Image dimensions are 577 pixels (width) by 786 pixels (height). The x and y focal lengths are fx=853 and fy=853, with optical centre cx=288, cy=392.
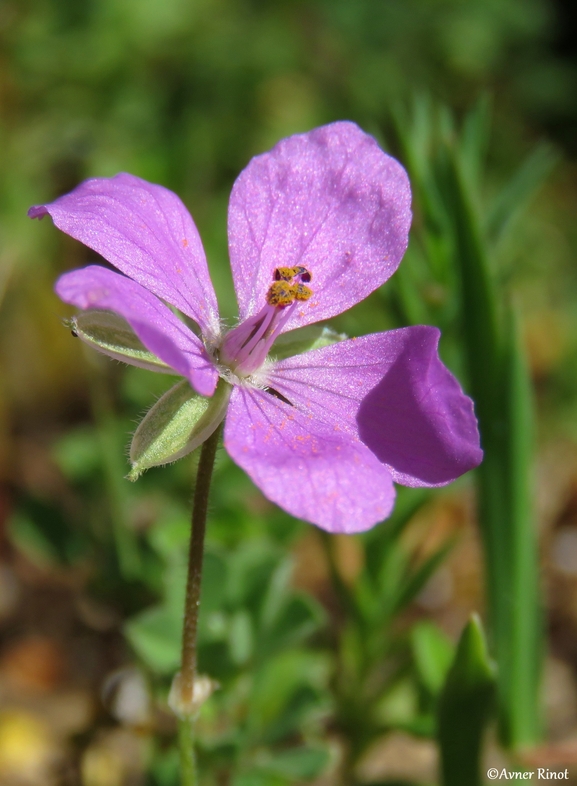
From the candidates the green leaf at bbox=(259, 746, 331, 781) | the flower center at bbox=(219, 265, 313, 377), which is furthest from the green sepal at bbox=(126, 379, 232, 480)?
A: the green leaf at bbox=(259, 746, 331, 781)

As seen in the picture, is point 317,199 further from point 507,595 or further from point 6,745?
point 6,745

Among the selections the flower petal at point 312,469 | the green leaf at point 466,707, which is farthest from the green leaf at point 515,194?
the green leaf at point 466,707

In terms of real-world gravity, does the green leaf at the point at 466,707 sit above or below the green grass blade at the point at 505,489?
below

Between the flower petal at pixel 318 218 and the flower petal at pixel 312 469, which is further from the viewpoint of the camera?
the flower petal at pixel 318 218

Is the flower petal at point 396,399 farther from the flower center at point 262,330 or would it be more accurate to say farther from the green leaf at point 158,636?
the green leaf at point 158,636

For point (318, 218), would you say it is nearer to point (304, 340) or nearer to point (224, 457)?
point (304, 340)

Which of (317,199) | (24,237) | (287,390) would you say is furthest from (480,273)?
(24,237)

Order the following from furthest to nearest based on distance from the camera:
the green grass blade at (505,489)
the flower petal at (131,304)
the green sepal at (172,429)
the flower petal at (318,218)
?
the green grass blade at (505,489), the flower petal at (318,218), the green sepal at (172,429), the flower petal at (131,304)

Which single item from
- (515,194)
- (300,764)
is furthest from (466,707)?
(515,194)
